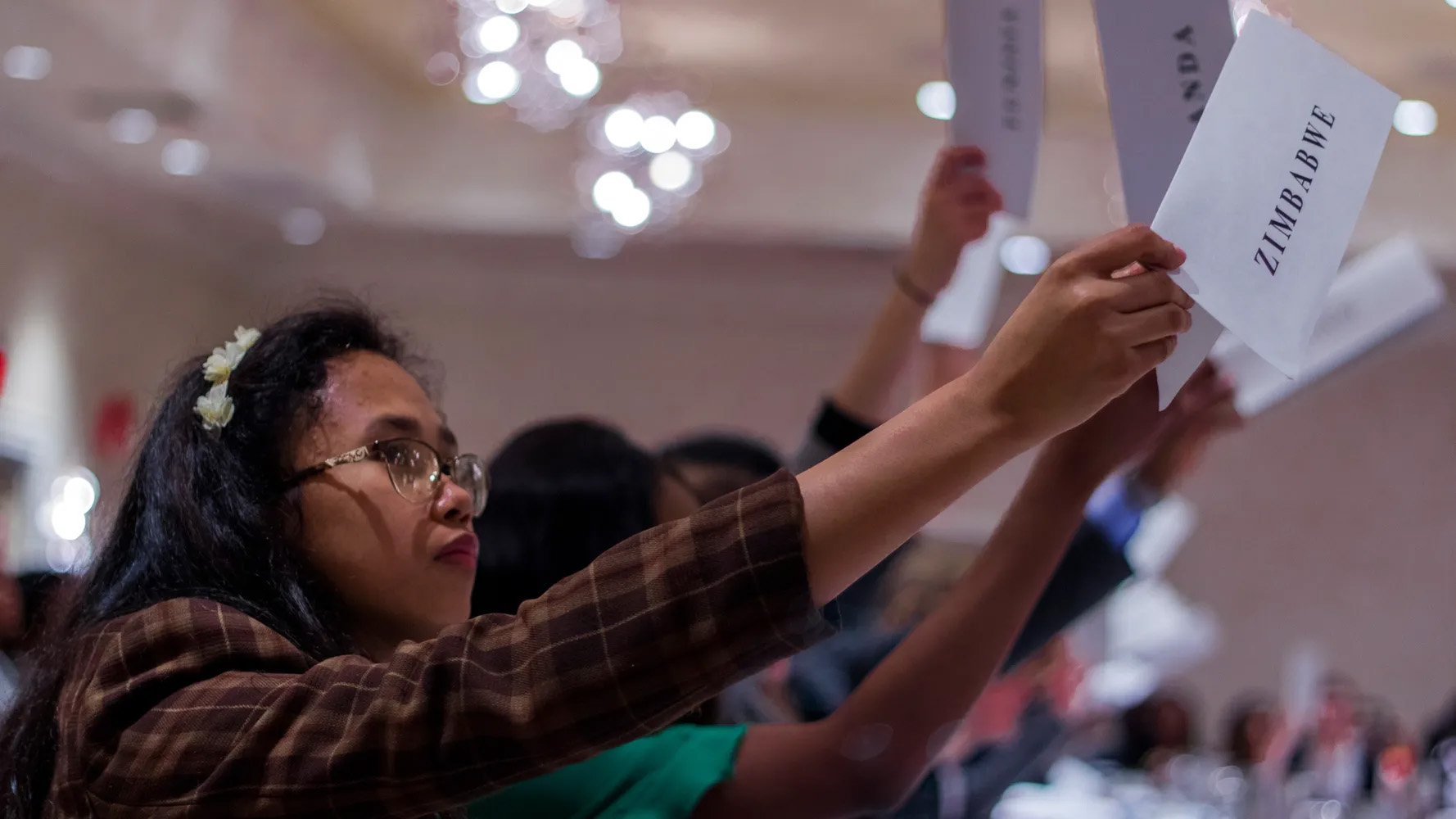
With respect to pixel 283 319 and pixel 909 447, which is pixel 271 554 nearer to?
pixel 283 319

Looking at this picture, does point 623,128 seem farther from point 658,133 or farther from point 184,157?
point 184,157

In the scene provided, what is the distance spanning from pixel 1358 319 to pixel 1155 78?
344 mm

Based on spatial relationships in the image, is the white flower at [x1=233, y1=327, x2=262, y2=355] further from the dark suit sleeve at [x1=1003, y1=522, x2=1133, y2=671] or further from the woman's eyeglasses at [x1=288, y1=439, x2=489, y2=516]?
the dark suit sleeve at [x1=1003, y1=522, x2=1133, y2=671]

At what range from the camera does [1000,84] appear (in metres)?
1.08

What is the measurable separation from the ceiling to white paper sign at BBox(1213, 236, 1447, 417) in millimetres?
2692

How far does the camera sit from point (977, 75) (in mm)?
1085

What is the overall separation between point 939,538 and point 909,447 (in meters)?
4.90

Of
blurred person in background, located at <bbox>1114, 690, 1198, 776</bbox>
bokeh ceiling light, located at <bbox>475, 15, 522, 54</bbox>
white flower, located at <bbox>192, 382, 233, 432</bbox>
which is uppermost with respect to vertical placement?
bokeh ceiling light, located at <bbox>475, 15, 522, 54</bbox>

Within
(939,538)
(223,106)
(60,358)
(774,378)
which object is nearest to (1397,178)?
(939,538)

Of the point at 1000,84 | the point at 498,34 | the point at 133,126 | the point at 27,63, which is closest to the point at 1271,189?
the point at 1000,84

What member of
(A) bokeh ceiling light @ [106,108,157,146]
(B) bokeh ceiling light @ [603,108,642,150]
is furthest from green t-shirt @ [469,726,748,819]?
(A) bokeh ceiling light @ [106,108,157,146]

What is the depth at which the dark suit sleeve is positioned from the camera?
1168 millimetres

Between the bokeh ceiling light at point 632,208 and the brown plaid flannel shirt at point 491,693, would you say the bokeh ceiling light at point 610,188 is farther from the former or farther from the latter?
the brown plaid flannel shirt at point 491,693

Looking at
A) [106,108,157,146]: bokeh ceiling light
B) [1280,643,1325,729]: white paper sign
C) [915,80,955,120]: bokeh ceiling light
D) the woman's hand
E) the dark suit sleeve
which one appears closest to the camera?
the woman's hand
